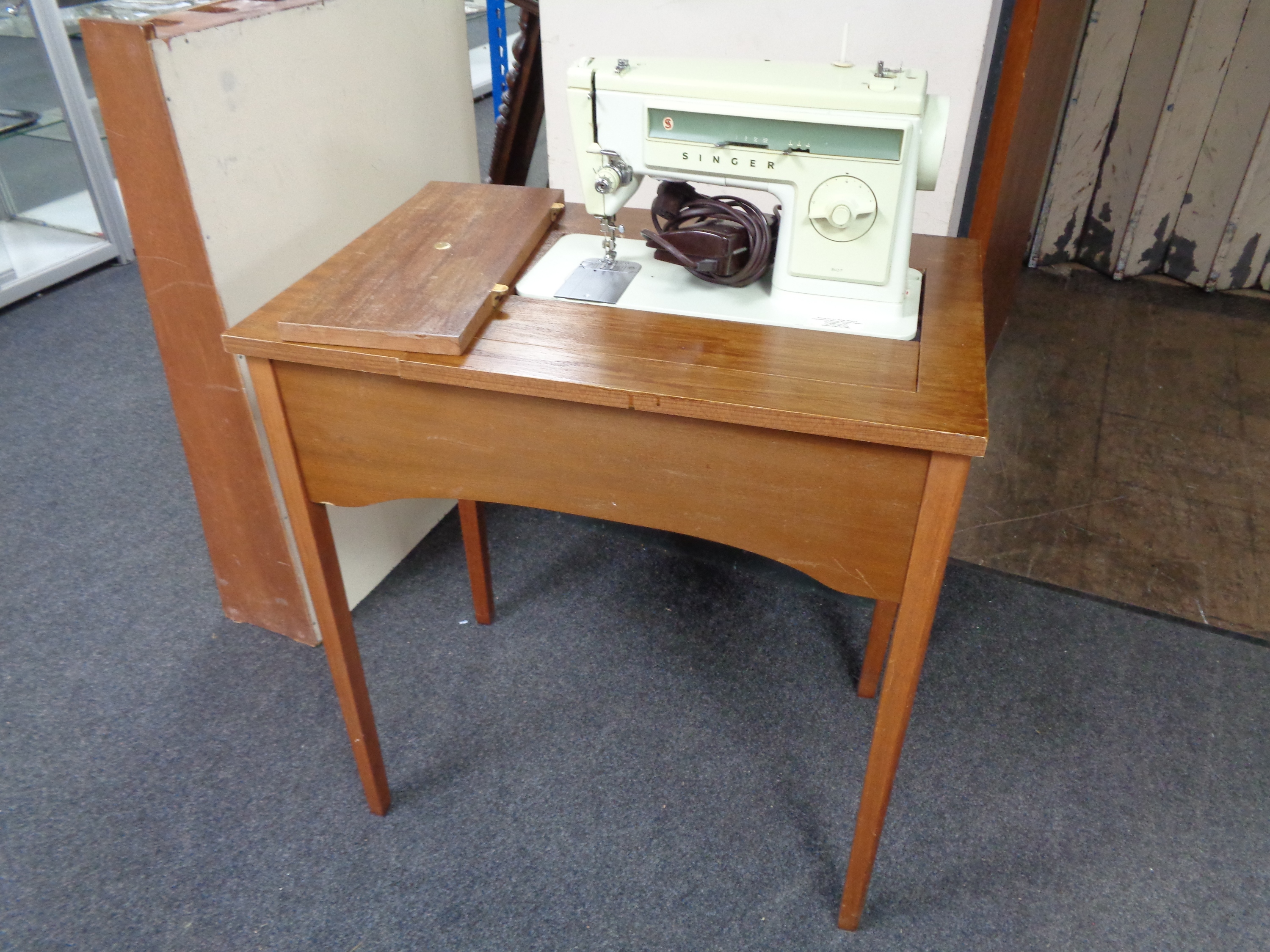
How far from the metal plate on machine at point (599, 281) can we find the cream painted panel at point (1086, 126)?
2.50 metres

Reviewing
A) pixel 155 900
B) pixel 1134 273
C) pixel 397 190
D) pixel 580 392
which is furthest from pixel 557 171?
pixel 1134 273

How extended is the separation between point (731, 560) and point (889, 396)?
106cm

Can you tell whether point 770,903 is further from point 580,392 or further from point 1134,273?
point 1134,273

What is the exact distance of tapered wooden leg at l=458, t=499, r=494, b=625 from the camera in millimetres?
1718

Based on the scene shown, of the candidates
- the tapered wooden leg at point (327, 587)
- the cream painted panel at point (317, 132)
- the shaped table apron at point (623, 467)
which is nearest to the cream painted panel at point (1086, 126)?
the cream painted panel at point (317, 132)

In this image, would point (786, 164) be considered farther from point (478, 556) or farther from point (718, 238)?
point (478, 556)

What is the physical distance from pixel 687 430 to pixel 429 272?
0.43 m

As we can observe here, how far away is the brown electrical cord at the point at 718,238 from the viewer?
1130 mm

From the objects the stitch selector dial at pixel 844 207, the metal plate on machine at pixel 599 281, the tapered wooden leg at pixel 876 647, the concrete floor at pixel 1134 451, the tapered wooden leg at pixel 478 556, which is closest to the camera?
the stitch selector dial at pixel 844 207

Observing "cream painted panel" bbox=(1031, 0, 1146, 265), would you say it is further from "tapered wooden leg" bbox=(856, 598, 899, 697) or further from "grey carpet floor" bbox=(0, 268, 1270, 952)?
"tapered wooden leg" bbox=(856, 598, 899, 697)

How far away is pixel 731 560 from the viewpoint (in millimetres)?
1995

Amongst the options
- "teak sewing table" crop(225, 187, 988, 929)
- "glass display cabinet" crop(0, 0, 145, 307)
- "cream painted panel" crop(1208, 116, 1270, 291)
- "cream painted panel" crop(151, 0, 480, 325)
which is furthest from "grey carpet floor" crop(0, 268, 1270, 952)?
"cream painted panel" crop(1208, 116, 1270, 291)

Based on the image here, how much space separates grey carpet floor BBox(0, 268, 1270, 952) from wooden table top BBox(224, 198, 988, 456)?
2.53ft

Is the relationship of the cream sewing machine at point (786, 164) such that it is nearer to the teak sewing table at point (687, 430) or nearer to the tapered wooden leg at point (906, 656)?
the teak sewing table at point (687, 430)
